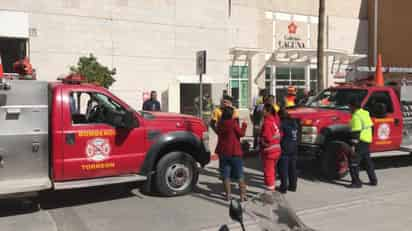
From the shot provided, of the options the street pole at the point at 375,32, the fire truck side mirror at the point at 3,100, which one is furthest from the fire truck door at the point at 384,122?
the street pole at the point at 375,32

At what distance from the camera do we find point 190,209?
7031 millimetres

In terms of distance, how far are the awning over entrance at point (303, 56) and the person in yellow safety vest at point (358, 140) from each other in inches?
936

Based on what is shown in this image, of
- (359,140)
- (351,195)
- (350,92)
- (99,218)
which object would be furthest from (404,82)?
(99,218)

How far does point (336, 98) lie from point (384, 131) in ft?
4.22

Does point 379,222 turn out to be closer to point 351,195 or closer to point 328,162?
point 351,195

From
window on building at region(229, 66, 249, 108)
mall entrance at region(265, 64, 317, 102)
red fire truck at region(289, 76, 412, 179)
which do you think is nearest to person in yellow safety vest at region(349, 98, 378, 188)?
red fire truck at region(289, 76, 412, 179)

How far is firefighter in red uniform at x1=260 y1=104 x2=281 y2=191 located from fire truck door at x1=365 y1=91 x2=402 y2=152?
3.49 m

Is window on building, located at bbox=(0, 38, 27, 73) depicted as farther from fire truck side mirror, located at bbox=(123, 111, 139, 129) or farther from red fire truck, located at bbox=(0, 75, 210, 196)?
fire truck side mirror, located at bbox=(123, 111, 139, 129)

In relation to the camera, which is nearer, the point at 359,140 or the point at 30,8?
the point at 359,140

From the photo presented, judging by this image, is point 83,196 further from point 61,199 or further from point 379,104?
point 379,104

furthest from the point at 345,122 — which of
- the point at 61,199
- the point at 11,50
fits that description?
the point at 11,50

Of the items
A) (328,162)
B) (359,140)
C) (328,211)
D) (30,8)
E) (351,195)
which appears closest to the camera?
(328,211)

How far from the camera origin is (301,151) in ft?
30.5

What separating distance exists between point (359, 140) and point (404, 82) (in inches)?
137
